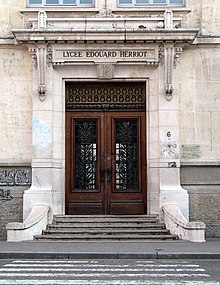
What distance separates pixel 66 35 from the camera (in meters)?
17.0

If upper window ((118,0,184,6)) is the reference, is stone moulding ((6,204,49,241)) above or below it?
below

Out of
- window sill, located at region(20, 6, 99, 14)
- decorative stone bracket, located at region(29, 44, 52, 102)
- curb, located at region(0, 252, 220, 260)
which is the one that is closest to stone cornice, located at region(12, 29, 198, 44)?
decorative stone bracket, located at region(29, 44, 52, 102)

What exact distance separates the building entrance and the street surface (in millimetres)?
5196

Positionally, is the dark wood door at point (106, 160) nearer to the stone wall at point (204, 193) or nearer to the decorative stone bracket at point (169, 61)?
the decorative stone bracket at point (169, 61)

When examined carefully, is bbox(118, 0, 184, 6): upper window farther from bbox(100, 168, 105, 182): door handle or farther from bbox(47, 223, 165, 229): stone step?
bbox(47, 223, 165, 229): stone step

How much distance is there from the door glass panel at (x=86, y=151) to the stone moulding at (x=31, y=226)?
182 cm

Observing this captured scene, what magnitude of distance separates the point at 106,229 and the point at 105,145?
287cm

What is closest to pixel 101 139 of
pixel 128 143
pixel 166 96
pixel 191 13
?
pixel 128 143

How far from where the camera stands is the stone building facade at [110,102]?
55.9 ft

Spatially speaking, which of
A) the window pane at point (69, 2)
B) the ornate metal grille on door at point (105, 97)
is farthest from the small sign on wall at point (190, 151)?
the window pane at point (69, 2)

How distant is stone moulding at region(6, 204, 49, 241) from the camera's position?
1509 centimetres

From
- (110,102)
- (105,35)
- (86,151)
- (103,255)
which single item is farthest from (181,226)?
(105,35)

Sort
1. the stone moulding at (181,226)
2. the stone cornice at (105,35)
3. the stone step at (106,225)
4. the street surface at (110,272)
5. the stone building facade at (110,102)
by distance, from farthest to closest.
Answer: the stone building facade at (110,102) < the stone cornice at (105,35) < the stone step at (106,225) < the stone moulding at (181,226) < the street surface at (110,272)

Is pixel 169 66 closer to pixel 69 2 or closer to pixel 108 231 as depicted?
pixel 69 2
